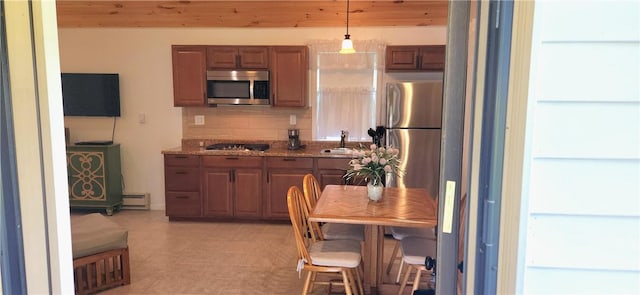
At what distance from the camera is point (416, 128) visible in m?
4.00

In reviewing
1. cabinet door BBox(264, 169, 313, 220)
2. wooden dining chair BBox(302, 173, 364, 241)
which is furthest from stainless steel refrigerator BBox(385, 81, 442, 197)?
wooden dining chair BBox(302, 173, 364, 241)

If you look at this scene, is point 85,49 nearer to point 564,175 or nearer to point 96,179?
point 96,179

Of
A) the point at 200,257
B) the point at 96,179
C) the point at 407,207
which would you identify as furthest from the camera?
the point at 96,179

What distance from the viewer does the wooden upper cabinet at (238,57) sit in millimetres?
4430

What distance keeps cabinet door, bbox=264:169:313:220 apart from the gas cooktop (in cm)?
44

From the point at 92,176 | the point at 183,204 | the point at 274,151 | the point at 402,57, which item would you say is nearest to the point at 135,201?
the point at 92,176

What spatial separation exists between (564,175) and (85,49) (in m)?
5.50

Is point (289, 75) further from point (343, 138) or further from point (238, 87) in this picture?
point (343, 138)

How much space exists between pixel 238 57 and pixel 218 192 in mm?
1579

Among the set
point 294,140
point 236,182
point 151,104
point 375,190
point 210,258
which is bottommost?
point 210,258

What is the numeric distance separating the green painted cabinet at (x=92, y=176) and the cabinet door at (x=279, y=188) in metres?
2.00

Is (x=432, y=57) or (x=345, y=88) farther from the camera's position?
(x=345, y=88)

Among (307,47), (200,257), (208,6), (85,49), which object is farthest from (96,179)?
(307,47)

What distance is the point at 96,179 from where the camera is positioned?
4641mm
